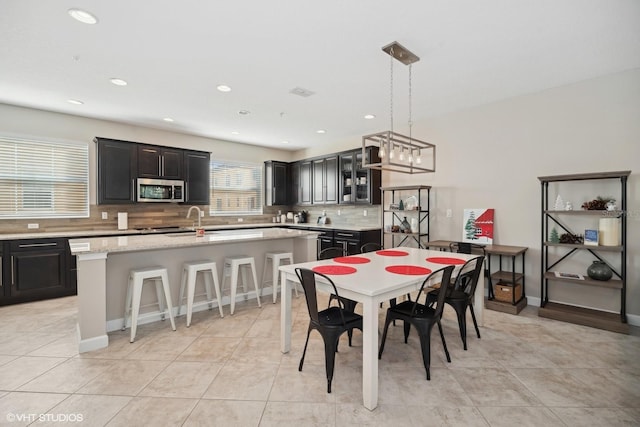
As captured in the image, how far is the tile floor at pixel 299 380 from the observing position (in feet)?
6.25

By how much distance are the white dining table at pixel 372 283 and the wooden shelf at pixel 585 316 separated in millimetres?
949

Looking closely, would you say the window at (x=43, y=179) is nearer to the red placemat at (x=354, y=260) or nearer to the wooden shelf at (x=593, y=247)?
the red placemat at (x=354, y=260)

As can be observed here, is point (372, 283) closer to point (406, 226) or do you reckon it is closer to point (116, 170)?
point (406, 226)

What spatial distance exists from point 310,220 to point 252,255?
3.13 meters

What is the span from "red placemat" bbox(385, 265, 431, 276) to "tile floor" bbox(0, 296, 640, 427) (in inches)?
30.2

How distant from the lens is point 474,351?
276 cm

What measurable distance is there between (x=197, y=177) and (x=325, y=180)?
252 centimetres

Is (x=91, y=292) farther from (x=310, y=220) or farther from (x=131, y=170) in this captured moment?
(x=310, y=220)

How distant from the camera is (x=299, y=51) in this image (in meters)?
2.88

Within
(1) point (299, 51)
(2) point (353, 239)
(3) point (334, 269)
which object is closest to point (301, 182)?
(2) point (353, 239)

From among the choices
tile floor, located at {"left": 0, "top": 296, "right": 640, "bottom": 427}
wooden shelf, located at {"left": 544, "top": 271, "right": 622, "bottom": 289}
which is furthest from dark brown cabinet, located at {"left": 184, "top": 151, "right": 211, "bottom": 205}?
wooden shelf, located at {"left": 544, "top": 271, "right": 622, "bottom": 289}

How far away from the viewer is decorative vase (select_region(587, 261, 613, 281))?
3.25 meters

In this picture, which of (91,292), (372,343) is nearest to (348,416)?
(372,343)

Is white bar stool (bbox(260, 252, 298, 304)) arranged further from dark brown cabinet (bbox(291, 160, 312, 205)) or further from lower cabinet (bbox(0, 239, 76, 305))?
lower cabinet (bbox(0, 239, 76, 305))
